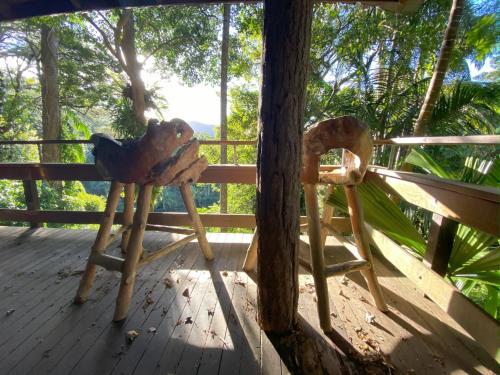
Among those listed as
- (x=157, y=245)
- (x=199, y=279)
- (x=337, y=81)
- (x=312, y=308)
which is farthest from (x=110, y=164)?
(x=337, y=81)

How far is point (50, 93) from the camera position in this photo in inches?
309

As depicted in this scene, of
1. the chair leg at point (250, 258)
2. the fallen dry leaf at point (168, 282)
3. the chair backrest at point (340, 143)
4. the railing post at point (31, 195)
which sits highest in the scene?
the chair backrest at point (340, 143)

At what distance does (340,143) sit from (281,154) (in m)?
0.36

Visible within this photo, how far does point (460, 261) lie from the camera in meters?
1.53

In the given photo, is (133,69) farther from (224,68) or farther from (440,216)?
(440,216)

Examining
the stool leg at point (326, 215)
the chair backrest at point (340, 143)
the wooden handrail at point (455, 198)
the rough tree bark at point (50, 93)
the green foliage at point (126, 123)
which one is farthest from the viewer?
the green foliage at point (126, 123)

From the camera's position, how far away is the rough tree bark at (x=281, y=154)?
1.14m

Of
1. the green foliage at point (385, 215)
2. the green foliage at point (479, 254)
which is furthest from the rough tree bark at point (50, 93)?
the green foliage at point (479, 254)

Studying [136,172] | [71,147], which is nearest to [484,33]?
[136,172]

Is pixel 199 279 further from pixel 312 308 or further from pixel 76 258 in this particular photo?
pixel 76 258

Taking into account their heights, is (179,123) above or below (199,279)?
above

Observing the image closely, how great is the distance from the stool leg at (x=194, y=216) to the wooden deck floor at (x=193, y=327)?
131mm

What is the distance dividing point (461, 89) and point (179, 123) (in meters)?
3.57

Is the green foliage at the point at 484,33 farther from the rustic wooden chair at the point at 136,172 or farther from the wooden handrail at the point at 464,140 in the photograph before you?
the rustic wooden chair at the point at 136,172
